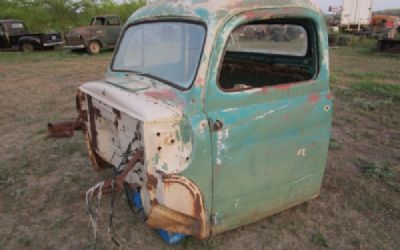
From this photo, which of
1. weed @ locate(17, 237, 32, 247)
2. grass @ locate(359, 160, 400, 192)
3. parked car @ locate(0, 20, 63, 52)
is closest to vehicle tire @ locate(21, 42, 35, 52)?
parked car @ locate(0, 20, 63, 52)

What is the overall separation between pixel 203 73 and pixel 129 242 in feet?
4.93

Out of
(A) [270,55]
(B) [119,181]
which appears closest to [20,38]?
(A) [270,55]

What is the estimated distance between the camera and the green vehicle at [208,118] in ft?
6.84

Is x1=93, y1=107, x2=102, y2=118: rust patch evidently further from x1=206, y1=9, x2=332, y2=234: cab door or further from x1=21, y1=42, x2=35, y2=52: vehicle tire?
x1=21, y1=42, x2=35, y2=52: vehicle tire

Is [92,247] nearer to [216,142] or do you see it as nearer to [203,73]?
[216,142]

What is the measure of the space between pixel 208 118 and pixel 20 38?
19.5m

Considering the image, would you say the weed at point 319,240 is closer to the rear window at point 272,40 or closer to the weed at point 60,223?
the rear window at point 272,40

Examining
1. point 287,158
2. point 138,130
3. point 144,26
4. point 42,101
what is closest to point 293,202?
point 287,158

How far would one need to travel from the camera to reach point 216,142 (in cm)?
218

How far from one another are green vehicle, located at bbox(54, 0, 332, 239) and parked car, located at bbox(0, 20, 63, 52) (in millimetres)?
17953

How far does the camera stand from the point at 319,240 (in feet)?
8.82

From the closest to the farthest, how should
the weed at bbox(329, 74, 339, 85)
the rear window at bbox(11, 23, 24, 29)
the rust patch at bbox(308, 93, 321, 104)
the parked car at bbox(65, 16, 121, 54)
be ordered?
the rust patch at bbox(308, 93, 321, 104) → the weed at bbox(329, 74, 339, 85) → the parked car at bbox(65, 16, 121, 54) → the rear window at bbox(11, 23, 24, 29)

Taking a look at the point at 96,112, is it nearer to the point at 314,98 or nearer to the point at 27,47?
the point at 314,98

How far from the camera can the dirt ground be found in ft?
8.89
